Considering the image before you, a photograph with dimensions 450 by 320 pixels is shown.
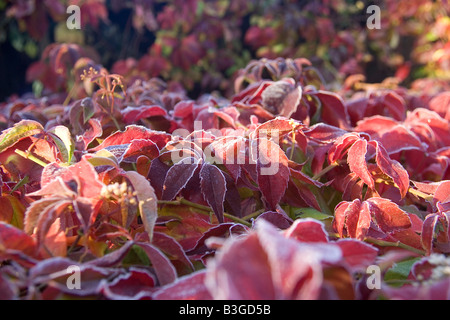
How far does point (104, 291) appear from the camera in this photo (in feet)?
1.37

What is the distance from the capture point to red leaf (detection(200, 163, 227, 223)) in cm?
58

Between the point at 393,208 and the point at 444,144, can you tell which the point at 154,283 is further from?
the point at 444,144

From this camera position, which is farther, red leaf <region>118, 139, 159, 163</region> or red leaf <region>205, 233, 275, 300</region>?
red leaf <region>118, 139, 159, 163</region>

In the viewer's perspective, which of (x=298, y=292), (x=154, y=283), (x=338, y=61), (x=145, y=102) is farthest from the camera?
(x=338, y=61)

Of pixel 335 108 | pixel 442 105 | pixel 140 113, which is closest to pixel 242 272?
pixel 140 113

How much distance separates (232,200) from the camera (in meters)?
0.67

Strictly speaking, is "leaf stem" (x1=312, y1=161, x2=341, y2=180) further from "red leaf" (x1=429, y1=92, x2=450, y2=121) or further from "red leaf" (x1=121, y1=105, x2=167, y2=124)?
"red leaf" (x1=429, y1=92, x2=450, y2=121)

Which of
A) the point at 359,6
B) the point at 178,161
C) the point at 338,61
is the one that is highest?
the point at 359,6

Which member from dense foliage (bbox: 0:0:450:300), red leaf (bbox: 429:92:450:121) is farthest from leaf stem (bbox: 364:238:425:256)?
red leaf (bbox: 429:92:450:121)

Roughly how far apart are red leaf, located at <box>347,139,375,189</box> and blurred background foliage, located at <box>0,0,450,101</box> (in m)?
1.75

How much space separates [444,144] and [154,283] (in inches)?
30.4

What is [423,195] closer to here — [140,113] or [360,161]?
[360,161]
